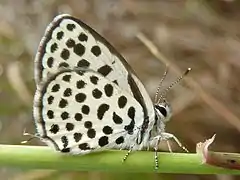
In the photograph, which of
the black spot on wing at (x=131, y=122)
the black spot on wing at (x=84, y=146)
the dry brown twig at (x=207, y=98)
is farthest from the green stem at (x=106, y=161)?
the dry brown twig at (x=207, y=98)

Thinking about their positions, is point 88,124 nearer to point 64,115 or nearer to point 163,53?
point 64,115

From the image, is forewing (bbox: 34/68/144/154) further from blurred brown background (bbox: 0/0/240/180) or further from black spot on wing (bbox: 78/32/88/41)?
blurred brown background (bbox: 0/0/240/180)

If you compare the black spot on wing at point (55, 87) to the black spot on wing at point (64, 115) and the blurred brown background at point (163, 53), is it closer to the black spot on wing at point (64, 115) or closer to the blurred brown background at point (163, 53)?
the black spot on wing at point (64, 115)

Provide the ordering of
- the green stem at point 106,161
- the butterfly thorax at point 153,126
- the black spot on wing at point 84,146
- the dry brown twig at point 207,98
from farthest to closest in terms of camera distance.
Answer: the dry brown twig at point 207,98 → the butterfly thorax at point 153,126 → the black spot on wing at point 84,146 → the green stem at point 106,161

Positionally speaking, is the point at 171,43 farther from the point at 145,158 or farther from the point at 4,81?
the point at 145,158

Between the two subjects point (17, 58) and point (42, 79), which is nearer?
point (42, 79)

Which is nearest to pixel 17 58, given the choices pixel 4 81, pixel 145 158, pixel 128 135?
pixel 4 81

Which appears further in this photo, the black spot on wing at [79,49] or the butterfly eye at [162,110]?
the butterfly eye at [162,110]
